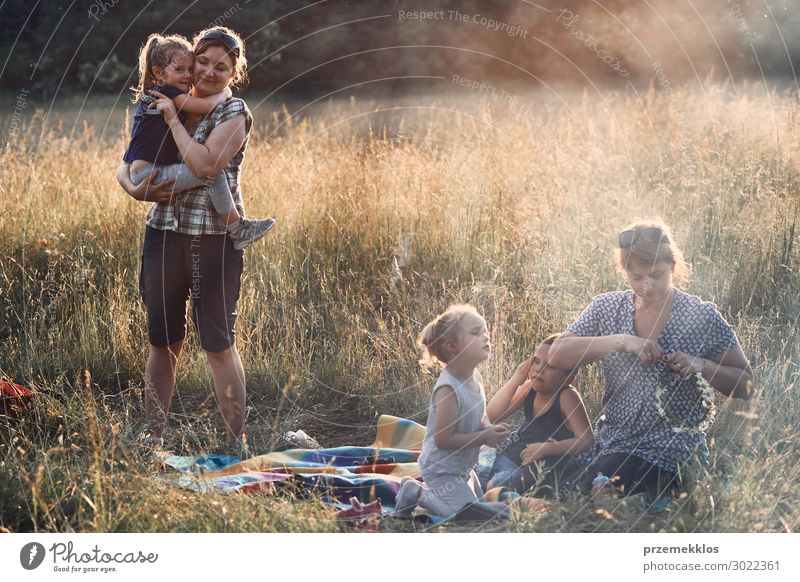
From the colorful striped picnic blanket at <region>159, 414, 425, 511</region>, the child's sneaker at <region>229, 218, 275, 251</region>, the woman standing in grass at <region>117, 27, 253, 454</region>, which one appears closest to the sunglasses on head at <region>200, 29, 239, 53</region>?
the woman standing in grass at <region>117, 27, 253, 454</region>

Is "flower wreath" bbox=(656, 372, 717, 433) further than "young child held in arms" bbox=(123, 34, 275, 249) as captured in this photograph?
No

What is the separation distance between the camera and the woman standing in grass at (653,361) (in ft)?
11.5

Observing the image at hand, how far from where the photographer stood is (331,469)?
3.99m

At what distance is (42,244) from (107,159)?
5.24 ft

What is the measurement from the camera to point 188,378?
4.95 metres

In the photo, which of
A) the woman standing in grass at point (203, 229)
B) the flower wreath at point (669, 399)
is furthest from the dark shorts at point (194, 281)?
the flower wreath at point (669, 399)

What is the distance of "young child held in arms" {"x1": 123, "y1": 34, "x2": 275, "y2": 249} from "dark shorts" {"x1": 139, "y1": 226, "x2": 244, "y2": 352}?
11 centimetres

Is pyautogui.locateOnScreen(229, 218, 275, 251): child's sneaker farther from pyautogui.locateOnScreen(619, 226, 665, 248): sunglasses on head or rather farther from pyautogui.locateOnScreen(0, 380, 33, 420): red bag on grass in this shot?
pyautogui.locateOnScreen(619, 226, 665, 248): sunglasses on head

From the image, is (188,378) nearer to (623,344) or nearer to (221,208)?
(221,208)

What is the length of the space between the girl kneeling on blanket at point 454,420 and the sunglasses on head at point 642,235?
1.98 ft

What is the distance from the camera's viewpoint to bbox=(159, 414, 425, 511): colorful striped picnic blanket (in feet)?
12.1

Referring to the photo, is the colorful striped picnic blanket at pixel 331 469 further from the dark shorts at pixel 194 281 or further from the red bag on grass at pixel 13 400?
the red bag on grass at pixel 13 400
